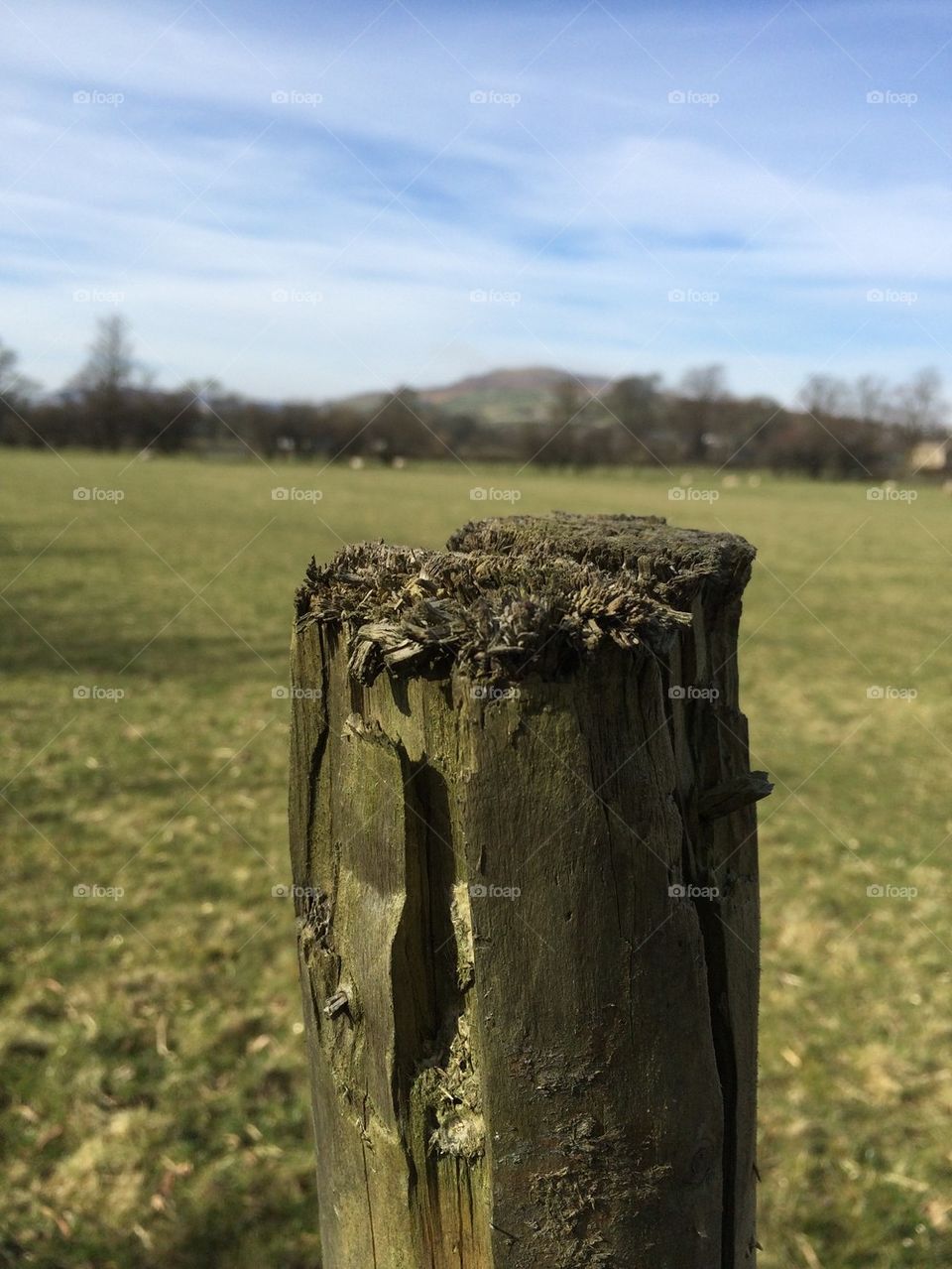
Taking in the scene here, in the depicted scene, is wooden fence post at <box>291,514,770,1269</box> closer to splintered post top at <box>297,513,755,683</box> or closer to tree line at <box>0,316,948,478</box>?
splintered post top at <box>297,513,755,683</box>

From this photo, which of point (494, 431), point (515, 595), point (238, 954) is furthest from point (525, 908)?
point (494, 431)

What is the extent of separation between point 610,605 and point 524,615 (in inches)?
5.7

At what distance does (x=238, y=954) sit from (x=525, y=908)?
3.86m

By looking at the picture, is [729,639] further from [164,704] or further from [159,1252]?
[164,704]

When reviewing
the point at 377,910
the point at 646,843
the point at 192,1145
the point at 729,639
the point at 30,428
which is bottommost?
the point at 192,1145

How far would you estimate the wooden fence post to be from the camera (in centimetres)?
142

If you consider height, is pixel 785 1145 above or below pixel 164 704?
below

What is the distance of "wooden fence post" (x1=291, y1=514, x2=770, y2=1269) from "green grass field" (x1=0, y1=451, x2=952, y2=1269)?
2162 mm

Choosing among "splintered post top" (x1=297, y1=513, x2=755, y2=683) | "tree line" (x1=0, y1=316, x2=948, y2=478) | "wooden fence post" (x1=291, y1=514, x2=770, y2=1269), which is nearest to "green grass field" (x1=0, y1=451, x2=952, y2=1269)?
"wooden fence post" (x1=291, y1=514, x2=770, y2=1269)

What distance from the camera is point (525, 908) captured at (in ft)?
4.77

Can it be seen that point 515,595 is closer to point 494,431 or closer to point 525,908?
point 525,908

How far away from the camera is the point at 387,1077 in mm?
1593

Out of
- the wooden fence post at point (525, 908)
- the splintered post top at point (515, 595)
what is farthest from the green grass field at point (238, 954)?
the splintered post top at point (515, 595)

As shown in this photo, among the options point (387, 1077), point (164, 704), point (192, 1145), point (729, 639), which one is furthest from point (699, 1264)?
point (164, 704)
